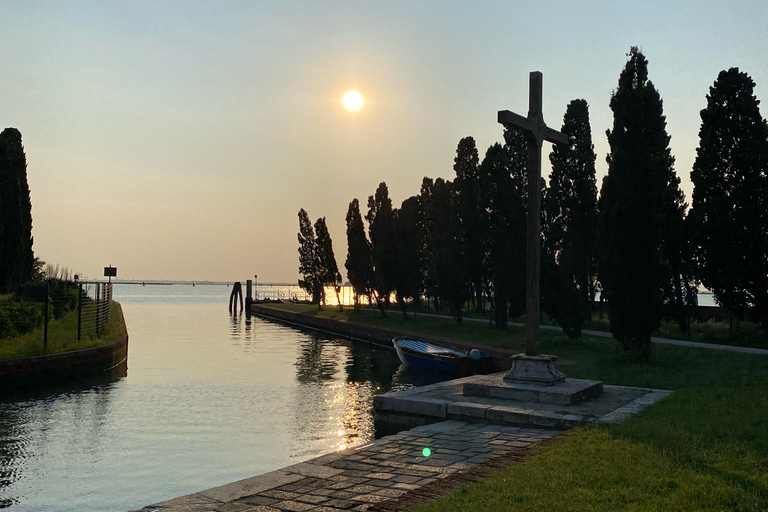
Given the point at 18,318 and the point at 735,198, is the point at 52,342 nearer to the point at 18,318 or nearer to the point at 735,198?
the point at 18,318

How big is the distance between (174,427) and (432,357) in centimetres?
1286

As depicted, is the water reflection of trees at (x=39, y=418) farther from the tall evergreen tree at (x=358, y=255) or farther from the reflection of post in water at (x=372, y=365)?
the tall evergreen tree at (x=358, y=255)

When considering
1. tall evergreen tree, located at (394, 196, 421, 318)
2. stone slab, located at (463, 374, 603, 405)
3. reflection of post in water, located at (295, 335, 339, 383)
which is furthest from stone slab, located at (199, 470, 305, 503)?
tall evergreen tree, located at (394, 196, 421, 318)

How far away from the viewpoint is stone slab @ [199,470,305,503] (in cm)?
652

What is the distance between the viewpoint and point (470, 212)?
36344 millimetres

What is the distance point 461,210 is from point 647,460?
29.8 m

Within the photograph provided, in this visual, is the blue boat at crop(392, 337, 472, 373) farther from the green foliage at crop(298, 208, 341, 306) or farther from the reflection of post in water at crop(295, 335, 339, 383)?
the green foliage at crop(298, 208, 341, 306)

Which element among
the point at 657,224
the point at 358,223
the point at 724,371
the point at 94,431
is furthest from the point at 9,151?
the point at 724,371

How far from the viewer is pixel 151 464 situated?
39.0 ft

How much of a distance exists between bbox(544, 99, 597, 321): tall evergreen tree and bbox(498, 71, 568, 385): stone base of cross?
81.3 ft

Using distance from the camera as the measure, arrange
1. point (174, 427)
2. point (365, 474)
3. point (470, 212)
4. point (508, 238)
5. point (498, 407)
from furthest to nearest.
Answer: point (470, 212) → point (508, 238) → point (174, 427) → point (498, 407) → point (365, 474)

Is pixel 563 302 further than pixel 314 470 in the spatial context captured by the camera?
Yes

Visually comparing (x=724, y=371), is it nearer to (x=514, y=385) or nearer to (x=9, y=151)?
(x=514, y=385)

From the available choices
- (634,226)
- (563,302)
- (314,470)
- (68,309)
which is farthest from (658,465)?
(68,309)
